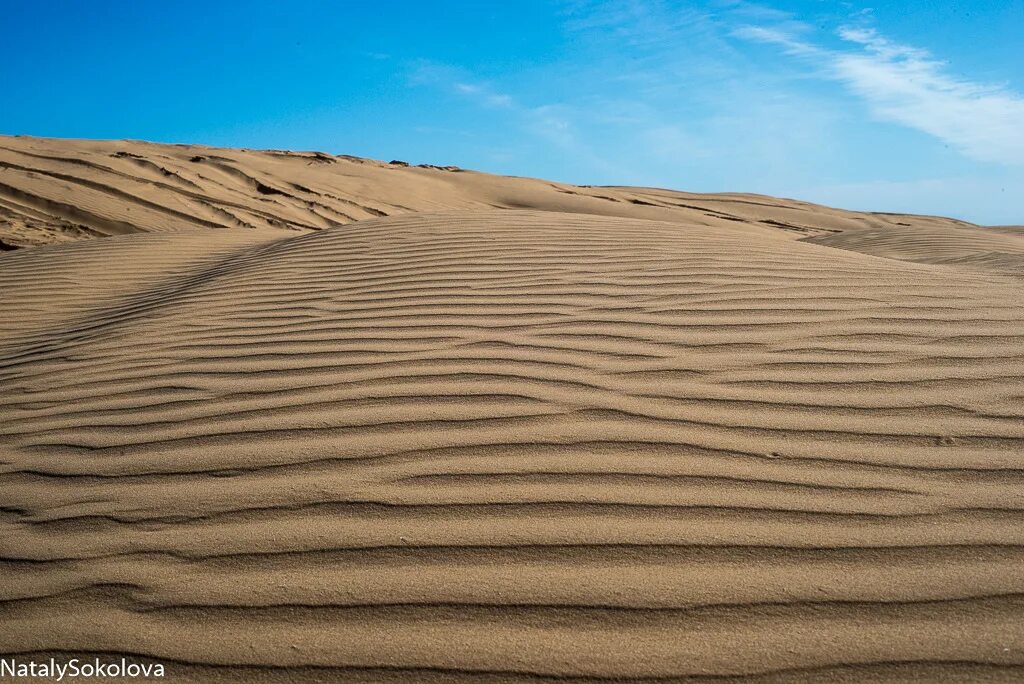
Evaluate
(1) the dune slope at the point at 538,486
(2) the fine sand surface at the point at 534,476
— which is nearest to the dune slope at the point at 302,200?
(2) the fine sand surface at the point at 534,476

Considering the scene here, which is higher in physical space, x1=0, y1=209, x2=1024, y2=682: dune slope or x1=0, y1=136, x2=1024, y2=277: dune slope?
x1=0, y1=136, x2=1024, y2=277: dune slope

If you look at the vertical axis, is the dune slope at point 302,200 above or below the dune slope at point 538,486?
above

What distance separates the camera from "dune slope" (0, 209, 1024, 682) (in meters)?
1.48

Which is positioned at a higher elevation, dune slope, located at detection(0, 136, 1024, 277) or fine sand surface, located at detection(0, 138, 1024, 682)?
dune slope, located at detection(0, 136, 1024, 277)

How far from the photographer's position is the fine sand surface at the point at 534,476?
58.4 inches

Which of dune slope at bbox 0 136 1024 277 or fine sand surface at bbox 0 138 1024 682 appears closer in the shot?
fine sand surface at bbox 0 138 1024 682

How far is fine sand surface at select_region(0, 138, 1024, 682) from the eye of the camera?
148 cm

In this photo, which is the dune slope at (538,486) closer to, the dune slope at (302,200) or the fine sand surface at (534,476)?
the fine sand surface at (534,476)

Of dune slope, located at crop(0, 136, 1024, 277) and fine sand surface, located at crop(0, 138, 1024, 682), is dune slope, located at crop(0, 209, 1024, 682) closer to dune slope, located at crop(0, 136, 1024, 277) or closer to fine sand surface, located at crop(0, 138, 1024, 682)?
fine sand surface, located at crop(0, 138, 1024, 682)

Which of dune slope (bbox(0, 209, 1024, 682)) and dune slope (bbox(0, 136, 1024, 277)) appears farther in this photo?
dune slope (bbox(0, 136, 1024, 277))

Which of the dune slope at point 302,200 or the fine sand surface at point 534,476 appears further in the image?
the dune slope at point 302,200

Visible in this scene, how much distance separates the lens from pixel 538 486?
6.34ft

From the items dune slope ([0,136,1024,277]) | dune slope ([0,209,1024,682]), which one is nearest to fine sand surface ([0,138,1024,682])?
dune slope ([0,209,1024,682])

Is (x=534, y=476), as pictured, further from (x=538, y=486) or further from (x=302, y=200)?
(x=302, y=200)
